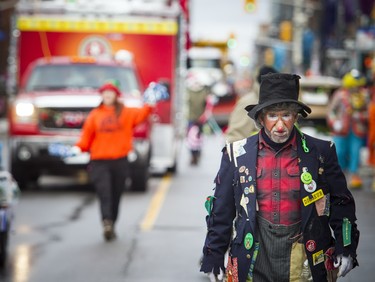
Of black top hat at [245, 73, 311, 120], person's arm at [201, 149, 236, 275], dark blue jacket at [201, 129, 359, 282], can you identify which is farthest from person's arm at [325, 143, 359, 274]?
person's arm at [201, 149, 236, 275]

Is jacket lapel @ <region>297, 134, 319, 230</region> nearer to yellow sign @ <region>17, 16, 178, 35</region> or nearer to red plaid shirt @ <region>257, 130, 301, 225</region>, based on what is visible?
red plaid shirt @ <region>257, 130, 301, 225</region>

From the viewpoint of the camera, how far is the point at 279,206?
5.61 m

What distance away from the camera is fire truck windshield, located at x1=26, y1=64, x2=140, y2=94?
17.5 metres

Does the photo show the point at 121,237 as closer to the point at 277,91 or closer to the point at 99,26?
the point at 277,91

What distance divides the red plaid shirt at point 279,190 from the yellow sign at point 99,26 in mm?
14511

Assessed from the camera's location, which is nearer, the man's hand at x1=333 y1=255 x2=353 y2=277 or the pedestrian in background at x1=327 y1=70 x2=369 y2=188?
the man's hand at x1=333 y1=255 x2=353 y2=277

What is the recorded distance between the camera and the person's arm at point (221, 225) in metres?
5.71

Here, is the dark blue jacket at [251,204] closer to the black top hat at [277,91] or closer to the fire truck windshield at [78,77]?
the black top hat at [277,91]

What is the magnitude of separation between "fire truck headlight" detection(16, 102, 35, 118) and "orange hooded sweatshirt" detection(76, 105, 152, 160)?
175 inches

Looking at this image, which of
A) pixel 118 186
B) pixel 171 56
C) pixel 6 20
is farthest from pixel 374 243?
pixel 6 20

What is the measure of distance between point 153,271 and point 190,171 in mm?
11762

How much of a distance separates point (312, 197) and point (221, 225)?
50cm

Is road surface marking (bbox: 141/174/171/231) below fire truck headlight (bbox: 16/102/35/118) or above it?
below

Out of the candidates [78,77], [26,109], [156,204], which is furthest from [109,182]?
[78,77]
